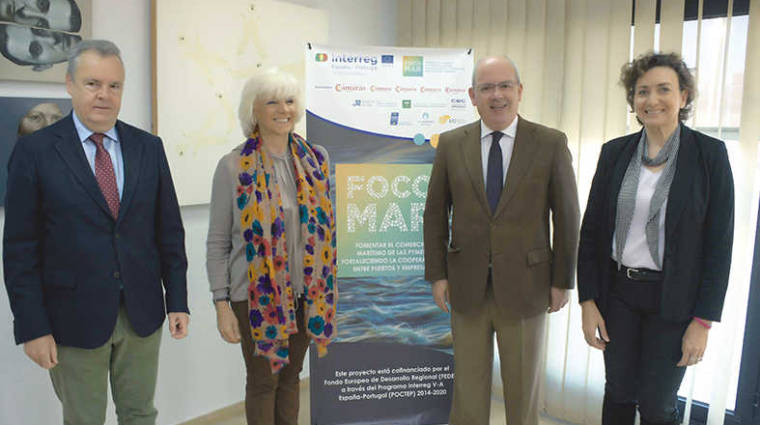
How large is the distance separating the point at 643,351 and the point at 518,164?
728 millimetres

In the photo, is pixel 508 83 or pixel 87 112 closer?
pixel 87 112

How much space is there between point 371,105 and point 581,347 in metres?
1.61

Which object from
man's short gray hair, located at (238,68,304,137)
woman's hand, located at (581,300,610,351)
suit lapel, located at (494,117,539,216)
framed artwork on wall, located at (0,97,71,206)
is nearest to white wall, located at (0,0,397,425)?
framed artwork on wall, located at (0,97,71,206)

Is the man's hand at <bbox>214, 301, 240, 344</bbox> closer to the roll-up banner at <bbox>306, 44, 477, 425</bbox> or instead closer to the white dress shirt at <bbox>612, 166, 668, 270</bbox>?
the roll-up banner at <bbox>306, 44, 477, 425</bbox>

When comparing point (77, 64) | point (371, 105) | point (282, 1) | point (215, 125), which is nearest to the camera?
point (77, 64)

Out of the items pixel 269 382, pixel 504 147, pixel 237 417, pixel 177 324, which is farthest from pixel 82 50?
pixel 237 417

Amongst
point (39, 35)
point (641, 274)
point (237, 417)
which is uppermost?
point (39, 35)

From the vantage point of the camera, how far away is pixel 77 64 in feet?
5.17

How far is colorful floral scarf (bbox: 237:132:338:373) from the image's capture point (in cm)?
190

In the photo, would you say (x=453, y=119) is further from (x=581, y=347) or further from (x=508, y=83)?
(x=581, y=347)

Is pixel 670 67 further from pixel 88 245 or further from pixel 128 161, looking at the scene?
pixel 88 245

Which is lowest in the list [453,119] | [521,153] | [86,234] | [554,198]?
[86,234]

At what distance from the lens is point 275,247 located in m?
1.91

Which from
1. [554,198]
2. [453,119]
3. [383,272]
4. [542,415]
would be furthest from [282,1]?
[542,415]
